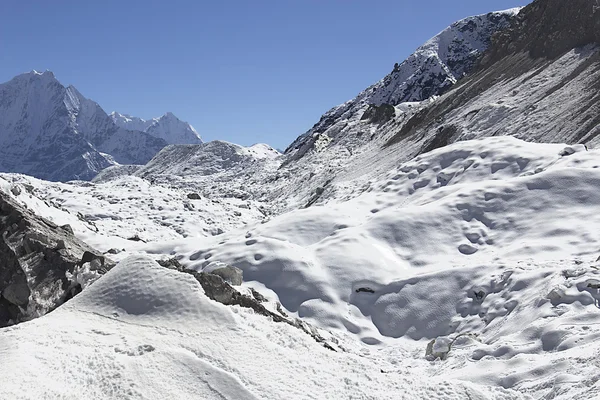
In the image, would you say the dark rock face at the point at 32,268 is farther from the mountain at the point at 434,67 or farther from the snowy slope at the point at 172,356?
the mountain at the point at 434,67

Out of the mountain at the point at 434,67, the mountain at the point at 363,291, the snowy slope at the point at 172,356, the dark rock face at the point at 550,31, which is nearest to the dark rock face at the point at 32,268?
the mountain at the point at 363,291

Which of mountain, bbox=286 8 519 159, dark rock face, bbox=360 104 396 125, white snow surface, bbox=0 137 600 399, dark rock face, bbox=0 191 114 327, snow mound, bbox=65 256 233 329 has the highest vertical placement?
mountain, bbox=286 8 519 159

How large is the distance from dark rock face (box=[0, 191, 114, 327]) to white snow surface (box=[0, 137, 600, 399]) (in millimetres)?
2121

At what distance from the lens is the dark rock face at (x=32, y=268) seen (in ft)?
40.1

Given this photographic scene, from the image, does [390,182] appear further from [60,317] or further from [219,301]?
[60,317]

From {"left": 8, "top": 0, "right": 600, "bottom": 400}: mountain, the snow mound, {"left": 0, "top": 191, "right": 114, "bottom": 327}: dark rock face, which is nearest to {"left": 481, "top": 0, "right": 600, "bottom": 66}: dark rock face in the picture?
{"left": 8, "top": 0, "right": 600, "bottom": 400}: mountain

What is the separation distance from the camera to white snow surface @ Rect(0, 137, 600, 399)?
8555mm

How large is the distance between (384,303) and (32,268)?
27.6 feet

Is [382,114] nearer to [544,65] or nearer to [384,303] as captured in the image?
[544,65]

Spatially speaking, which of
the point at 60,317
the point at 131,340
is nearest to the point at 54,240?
the point at 60,317

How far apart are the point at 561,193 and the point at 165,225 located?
22.8m

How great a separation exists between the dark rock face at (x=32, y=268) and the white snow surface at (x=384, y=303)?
212 centimetres

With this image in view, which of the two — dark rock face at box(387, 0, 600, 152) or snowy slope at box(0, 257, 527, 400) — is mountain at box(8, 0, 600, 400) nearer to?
snowy slope at box(0, 257, 527, 400)

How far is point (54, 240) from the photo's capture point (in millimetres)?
14258
